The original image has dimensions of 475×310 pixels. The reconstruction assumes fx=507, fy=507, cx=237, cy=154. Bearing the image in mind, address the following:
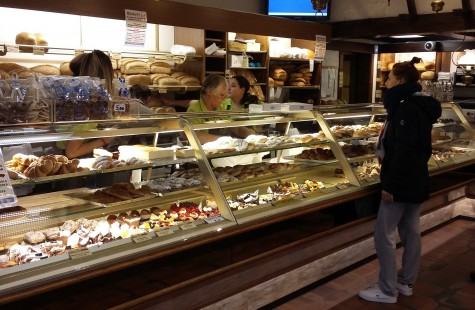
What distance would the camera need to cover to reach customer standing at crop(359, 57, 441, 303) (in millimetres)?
3922

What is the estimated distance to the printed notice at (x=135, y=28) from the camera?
16.0 feet

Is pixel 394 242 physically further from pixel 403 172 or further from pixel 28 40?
pixel 28 40

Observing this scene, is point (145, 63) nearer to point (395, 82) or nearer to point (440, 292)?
point (395, 82)

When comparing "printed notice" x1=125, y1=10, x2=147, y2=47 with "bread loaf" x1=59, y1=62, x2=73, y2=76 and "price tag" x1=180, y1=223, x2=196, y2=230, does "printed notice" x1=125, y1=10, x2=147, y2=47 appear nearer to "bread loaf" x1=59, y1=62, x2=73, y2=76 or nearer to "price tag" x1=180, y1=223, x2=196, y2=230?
"bread loaf" x1=59, y1=62, x2=73, y2=76

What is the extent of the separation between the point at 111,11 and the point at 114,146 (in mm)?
2174

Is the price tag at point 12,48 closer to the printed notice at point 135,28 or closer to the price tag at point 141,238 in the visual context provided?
the printed notice at point 135,28

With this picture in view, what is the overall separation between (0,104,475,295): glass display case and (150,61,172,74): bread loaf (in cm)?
222

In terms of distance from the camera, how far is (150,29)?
276 inches

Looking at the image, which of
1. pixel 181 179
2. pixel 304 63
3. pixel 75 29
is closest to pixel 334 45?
pixel 304 63

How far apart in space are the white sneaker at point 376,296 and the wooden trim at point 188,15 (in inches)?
144

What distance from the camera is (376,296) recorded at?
4.14 metres

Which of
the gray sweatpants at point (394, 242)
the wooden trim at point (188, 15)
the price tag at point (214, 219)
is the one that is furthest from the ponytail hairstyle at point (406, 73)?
the wooden trim at point (188, 15)

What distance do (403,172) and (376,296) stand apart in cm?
104

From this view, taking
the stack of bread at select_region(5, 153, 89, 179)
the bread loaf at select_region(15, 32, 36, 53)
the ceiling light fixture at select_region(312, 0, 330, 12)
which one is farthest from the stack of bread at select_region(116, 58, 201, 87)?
the stack of bread at select_region(5, 153, 89, 179)
